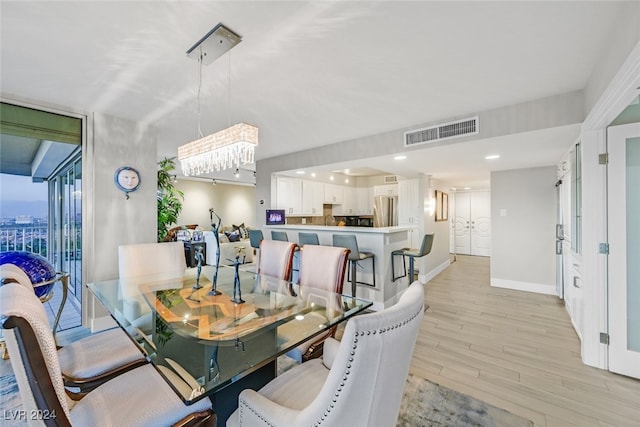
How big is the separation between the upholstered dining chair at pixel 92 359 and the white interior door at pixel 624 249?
11.1 ft

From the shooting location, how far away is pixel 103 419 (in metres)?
1.02

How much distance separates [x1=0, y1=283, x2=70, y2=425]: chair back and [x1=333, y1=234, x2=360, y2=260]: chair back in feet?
9.58

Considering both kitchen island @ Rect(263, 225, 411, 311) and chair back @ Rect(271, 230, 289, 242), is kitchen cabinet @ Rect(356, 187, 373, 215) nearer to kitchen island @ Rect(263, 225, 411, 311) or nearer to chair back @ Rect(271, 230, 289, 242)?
kitchen island @ Rect(263, 225, 411, 311)

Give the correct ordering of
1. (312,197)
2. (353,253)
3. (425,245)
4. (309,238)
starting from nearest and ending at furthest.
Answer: (353,253)
(425,245)
(309,238)
(312,197)

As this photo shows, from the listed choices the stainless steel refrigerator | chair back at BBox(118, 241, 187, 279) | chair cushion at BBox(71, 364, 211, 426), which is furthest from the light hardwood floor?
the stainless steel refrigerator

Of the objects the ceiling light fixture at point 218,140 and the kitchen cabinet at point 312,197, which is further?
the kitchen cabinet at point 312,197

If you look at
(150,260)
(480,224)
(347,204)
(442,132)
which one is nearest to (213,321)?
(150,260)

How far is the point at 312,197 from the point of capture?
6383 mm

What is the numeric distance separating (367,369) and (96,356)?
1.57 m

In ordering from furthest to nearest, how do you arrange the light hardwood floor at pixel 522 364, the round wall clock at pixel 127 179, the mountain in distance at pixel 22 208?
the round wall clock at pixel 127 179 → the mountain in distance at pixel 22 208 → the light hardwood floor at pixel 522 364

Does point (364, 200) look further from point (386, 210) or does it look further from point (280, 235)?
point (280, 235)

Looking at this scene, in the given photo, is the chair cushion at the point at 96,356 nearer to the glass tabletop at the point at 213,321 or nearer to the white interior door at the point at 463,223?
the glass tabletop at the point at 213,321

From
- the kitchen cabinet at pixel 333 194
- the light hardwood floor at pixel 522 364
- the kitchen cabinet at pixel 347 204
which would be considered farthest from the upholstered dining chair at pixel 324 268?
the kitchen cabinet at pixel 347 204

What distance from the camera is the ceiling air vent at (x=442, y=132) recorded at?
293 centimetres
